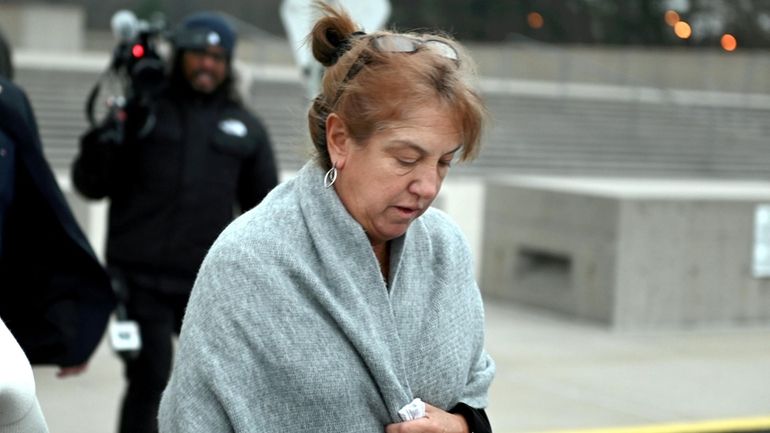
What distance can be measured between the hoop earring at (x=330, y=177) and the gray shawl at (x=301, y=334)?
13 millimetres

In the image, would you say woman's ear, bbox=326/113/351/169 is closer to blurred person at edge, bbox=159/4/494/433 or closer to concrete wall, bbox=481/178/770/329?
blurred person at edge, bbox=159/4/494/433

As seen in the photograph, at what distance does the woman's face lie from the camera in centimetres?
259

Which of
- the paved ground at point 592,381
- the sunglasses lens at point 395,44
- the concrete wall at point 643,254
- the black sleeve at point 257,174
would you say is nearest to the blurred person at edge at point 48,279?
the sunglasses lens at point 395,44

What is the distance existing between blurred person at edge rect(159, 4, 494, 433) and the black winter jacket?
9.38 feet

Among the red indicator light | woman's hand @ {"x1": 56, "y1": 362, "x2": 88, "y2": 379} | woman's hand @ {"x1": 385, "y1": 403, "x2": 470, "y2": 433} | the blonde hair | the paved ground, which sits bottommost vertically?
the paved ground

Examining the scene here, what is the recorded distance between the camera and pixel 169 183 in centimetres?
557

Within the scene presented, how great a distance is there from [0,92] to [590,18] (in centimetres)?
3711

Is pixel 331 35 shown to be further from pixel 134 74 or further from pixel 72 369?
pixel 134 74

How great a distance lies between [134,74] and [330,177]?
3101 millimetres

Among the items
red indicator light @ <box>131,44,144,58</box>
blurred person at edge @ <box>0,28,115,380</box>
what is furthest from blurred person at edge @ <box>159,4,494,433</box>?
red indicator light @ <box>131,44,144,58</box>

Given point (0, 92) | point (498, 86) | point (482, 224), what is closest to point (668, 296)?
point (482, 224)

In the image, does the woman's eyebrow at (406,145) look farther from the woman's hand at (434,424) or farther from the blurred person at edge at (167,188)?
the blurred person at edge at (167,188)

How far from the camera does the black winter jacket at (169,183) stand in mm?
5520

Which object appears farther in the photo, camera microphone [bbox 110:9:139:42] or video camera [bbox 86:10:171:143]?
camera microphone [bbox 110:9:139:42]
